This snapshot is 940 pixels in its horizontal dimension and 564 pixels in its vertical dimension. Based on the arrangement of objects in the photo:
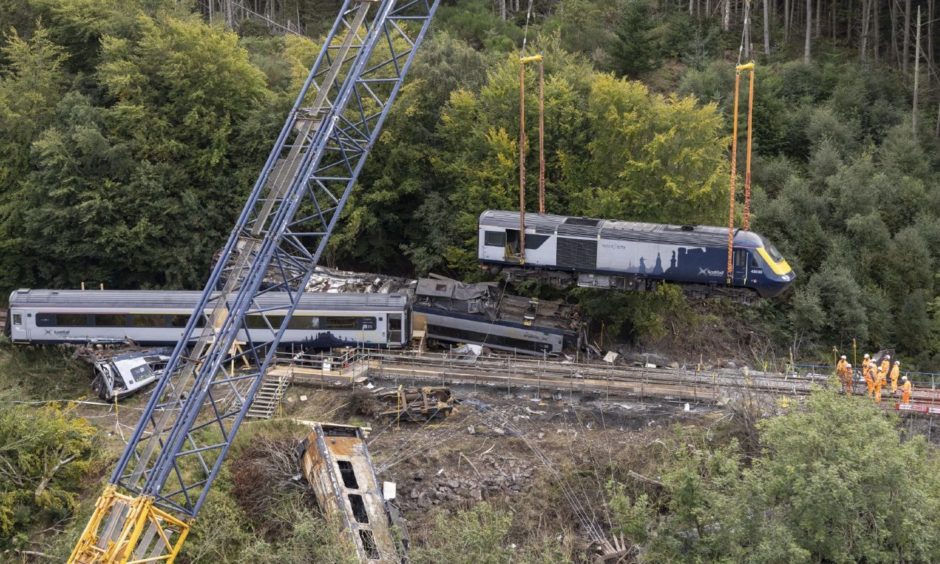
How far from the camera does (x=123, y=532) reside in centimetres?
1591

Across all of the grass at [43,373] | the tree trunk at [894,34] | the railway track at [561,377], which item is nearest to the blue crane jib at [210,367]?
the railway track at [561,377]

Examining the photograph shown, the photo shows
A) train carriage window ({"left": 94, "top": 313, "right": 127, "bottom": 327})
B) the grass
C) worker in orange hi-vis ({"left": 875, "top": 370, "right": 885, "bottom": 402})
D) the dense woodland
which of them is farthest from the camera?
the dense woodland

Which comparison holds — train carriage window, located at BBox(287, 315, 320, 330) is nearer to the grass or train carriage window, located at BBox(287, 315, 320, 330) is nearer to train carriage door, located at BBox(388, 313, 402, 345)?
train carriage door, located at BBox(388, 313, 402, 345)

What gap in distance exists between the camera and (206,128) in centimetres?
3319

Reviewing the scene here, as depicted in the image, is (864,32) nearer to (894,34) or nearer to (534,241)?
(894,34)

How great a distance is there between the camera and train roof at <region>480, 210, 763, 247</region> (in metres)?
25.4

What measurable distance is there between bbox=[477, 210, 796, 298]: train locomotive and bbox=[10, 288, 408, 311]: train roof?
3.39 meters

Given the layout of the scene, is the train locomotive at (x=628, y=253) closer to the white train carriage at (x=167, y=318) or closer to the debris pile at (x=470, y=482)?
the white train carriage at (x=167, y=318)

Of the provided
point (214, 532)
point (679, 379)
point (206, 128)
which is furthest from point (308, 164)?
point (206, 128)

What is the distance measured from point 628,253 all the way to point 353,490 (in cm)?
1117

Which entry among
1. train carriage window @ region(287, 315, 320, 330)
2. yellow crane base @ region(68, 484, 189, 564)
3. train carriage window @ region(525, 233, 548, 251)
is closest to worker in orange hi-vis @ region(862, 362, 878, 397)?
train carriage window @ region(525, 233, 548, 251)

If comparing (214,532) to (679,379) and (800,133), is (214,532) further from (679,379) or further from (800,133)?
(800,133)

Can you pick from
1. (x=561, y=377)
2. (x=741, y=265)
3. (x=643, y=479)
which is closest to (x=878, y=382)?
(x=741, y=265)

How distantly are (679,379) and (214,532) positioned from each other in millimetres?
12073
